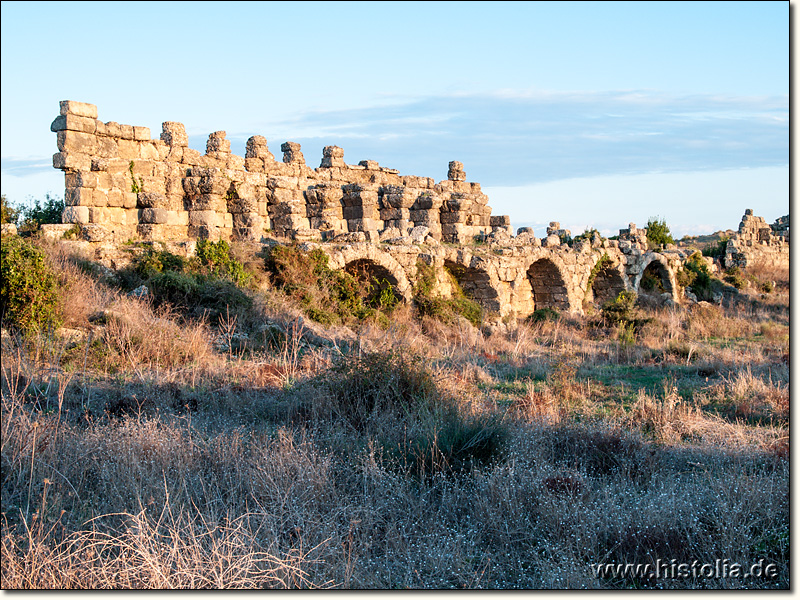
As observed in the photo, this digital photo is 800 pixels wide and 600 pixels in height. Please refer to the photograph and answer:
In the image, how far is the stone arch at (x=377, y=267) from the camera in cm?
1499

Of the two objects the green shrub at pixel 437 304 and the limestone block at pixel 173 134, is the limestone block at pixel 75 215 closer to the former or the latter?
the limestone block at pixel 173 134

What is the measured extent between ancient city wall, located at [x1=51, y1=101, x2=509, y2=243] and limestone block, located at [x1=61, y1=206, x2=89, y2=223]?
2 cm

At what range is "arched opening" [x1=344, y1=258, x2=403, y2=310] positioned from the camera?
15.0 metres

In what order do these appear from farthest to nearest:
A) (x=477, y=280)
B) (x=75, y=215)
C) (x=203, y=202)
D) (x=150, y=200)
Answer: (x=477, y=280) < (x=203, y=202) < (x=150, y=200) < (x=75, y=215)

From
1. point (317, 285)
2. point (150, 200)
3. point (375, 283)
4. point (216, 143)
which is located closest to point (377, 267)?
point (375, 283)

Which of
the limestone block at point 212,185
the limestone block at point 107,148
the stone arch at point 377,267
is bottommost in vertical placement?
the stone arch at point 377,267

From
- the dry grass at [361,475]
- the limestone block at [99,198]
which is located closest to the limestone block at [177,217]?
the limestone block at [99,198]

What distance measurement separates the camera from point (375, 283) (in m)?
15.3

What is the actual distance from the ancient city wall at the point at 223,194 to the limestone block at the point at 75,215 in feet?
0.06

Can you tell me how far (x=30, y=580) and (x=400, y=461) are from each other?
2.67 meters

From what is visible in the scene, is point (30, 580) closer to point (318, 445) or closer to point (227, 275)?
point (318, 445)

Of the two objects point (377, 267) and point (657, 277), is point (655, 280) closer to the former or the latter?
point (657, 277)

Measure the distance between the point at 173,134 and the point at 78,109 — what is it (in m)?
2.53

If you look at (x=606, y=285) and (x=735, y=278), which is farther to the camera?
(x=735, y=278)
